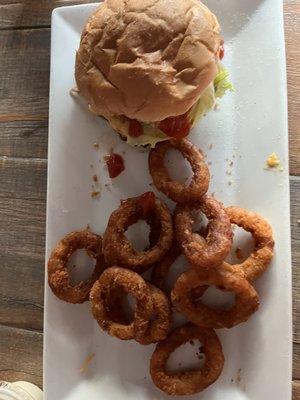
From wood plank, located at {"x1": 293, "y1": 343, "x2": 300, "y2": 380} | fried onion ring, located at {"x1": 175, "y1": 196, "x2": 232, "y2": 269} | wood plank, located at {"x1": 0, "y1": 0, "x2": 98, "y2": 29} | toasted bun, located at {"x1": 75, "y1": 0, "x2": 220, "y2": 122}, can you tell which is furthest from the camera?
wood plank, located at {"x1": 0, "y1": 0, "x2": 98, "y2": 29}

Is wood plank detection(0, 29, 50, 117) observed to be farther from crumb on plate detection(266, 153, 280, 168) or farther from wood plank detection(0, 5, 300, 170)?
crumb on plate detection(266, 153, 280, 168)

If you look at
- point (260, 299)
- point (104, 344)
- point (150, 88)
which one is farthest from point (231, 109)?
point (104, 344)

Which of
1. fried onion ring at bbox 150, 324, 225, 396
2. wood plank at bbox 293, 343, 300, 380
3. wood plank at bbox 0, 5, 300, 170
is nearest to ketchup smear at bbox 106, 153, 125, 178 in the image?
wood plank at bbox 0, 5, 300, 170

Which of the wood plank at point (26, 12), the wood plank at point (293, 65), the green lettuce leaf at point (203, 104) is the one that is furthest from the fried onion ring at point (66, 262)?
the wood plank at point (26, 12)

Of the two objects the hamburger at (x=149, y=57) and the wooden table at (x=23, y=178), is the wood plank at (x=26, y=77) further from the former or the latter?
the hamburger at (x=149, y=57)

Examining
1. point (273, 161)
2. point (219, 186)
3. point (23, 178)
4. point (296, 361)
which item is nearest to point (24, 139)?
point (23, 178)

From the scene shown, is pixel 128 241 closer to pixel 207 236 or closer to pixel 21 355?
pixel 207 236
